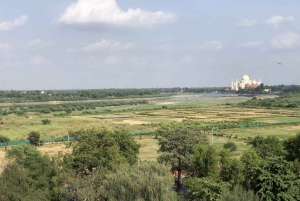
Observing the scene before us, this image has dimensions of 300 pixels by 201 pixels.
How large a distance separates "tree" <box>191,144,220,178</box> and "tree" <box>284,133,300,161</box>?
4463mm

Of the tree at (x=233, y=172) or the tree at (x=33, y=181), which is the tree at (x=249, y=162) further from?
the tree at (x=33, y=181)

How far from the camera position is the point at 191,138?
20.1 m

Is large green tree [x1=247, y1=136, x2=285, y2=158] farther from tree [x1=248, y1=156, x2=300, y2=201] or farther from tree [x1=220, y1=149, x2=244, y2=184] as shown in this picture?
tree [x1=248, y1=156, x2=300, y2=201]

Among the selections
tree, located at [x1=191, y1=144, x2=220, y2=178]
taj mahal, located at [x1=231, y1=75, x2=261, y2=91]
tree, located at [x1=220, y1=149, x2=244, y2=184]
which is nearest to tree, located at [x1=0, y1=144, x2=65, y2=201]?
tree, located at [x1=191, y1=144, x2=220, y2=178]

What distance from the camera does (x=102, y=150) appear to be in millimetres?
17859

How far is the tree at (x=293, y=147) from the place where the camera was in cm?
1798

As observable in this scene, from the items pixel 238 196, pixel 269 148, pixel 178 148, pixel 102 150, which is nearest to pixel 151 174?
pixel 238 196

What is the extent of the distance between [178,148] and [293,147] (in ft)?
21.6

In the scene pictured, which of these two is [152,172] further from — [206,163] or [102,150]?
[102,150]

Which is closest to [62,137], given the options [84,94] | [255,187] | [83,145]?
[83,145]

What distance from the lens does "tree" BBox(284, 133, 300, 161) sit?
59.0 feet

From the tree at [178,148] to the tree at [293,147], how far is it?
16.5ft

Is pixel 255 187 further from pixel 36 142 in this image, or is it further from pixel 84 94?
pixel 84 94

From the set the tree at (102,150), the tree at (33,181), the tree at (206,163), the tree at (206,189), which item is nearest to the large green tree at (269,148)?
the tree at (206,163)
